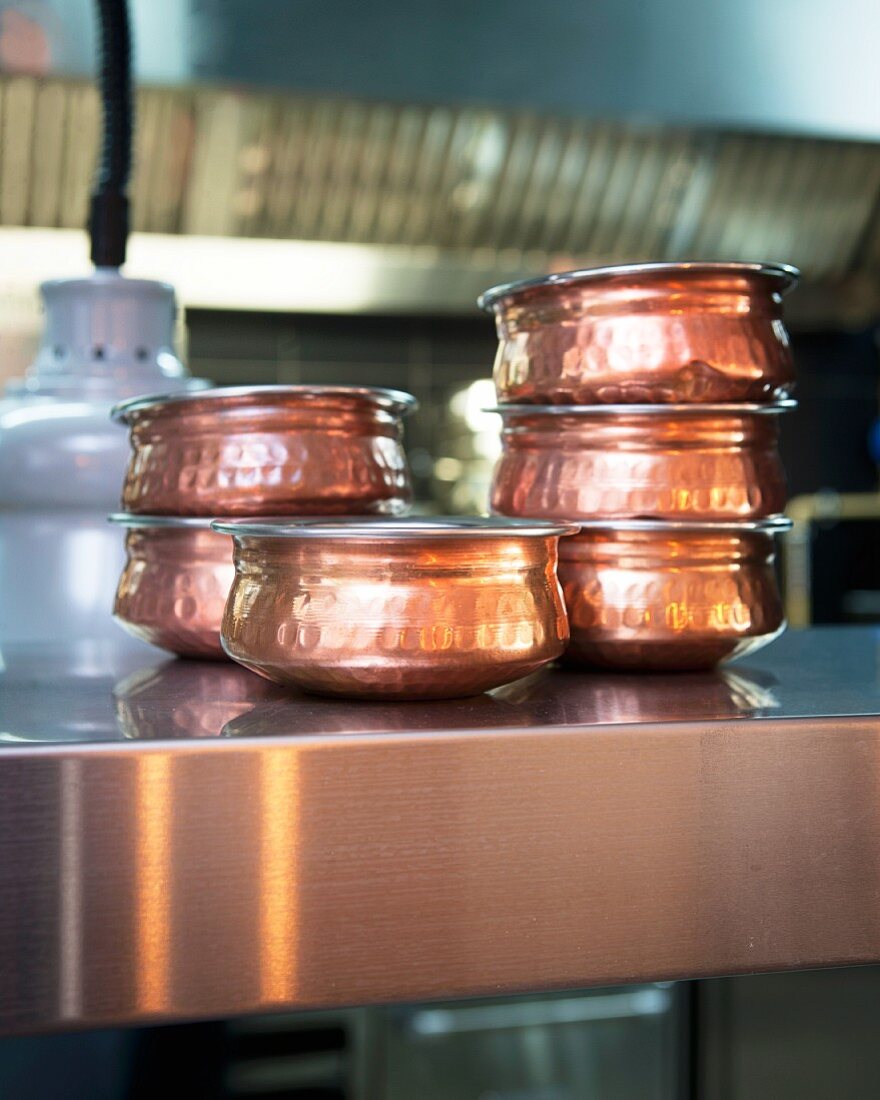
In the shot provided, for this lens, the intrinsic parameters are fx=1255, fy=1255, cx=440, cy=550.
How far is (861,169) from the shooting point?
3.61 m

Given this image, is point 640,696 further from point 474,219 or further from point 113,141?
point 474,219

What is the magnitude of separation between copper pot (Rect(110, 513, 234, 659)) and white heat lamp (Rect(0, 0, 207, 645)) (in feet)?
0.52

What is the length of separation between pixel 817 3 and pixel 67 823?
8.86 ft

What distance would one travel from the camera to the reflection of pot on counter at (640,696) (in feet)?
1.87

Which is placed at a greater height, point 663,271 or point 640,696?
point 663,271

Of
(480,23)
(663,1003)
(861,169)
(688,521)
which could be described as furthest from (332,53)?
(688,521)

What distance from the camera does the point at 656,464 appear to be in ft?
2.34

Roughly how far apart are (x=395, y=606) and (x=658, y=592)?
0.64 feet

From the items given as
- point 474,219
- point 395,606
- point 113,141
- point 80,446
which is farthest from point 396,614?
point 474,219

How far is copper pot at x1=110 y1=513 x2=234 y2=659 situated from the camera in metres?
0.73

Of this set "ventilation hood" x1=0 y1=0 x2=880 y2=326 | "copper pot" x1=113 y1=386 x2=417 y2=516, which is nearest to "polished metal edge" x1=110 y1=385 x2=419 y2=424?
"copper pot" x1=113 y1=386 x2=417 y2=516

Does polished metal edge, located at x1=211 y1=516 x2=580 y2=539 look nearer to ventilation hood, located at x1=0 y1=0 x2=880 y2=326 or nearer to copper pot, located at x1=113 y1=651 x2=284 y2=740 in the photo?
copper pot, located at x1=113 y1=651 x2=284 y2=740

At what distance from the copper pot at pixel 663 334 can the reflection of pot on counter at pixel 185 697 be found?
0.25 m

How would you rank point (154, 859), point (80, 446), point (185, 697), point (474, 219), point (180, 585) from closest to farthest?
point (154, 859), point (185, 697), point (180, 585), point (80, 446), point (474, 219)
